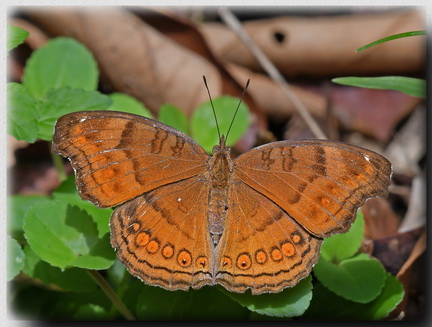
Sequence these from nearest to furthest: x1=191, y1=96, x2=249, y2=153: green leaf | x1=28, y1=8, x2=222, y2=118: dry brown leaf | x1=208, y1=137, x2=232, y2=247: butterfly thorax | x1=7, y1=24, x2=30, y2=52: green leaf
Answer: x1=208, y1=137, x2=232, y2=247: butterfly thorax < x1=7, y1=24, x2=30, y2=52: green leaf < x1=191, y1=96, x2=249, y2=153: green leaf < x1=28, y1=8, x2=222, y2=118: dry brown leaf

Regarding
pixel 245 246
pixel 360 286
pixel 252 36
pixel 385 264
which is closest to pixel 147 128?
pixel 245 246

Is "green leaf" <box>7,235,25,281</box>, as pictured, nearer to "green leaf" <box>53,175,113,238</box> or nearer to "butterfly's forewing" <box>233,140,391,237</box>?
"green leaf" <box>53,175,113,238</box>

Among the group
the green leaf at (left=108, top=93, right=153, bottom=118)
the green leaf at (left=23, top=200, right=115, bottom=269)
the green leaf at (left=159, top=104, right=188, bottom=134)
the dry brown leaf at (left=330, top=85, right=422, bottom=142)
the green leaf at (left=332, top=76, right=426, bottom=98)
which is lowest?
the dry brown leaf at (left=330, top=85, right=422, bottom=142)

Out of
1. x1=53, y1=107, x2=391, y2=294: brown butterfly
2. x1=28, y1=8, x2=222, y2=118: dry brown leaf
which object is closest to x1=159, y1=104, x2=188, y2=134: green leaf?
x1=28, y1=8, x2=222, y2=118: dry brown leaf

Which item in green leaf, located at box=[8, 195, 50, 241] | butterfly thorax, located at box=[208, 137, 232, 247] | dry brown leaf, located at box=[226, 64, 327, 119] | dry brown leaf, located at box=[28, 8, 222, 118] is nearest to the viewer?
butterfly thorax, located at box=[208, 137, 232, 247]

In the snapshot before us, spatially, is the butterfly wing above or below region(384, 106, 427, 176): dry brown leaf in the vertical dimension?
above

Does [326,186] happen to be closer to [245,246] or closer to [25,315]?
[245,246]
